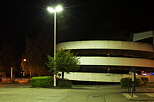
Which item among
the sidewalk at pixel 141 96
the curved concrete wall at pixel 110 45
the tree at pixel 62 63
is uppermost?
the curved concrete wall at pixel 110 45

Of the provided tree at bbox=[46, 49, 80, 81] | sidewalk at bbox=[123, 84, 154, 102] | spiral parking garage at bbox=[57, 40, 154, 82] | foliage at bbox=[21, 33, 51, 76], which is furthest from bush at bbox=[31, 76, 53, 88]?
foliage at bbox=[21, 33, 51, 76]

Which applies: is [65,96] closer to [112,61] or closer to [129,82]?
[129,82]

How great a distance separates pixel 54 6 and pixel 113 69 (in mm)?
20639

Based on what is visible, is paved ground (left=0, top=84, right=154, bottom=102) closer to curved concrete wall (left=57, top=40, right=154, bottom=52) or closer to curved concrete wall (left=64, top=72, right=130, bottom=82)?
curved concrete wall (left=64, top=72, right=130, bottom=82)

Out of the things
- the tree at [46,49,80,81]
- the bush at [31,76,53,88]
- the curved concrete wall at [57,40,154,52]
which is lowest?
the bush at [31,76,53,88]

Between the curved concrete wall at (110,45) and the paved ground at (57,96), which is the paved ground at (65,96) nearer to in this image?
the paved ground at (57,96)

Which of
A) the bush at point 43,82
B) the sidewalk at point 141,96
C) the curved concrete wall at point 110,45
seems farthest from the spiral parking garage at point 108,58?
the sidewalk at point 141,96

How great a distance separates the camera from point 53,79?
30.0 meters

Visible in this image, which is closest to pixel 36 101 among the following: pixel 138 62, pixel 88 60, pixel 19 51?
pixel 88 60

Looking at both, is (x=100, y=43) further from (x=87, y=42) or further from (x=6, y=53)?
(x=6, y=53)

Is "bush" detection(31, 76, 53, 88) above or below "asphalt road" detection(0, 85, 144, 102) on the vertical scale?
above

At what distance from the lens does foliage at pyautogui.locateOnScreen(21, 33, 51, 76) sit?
47.3 metres

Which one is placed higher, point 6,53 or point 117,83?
point 6,53

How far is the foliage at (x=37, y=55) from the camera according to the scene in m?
47.3
